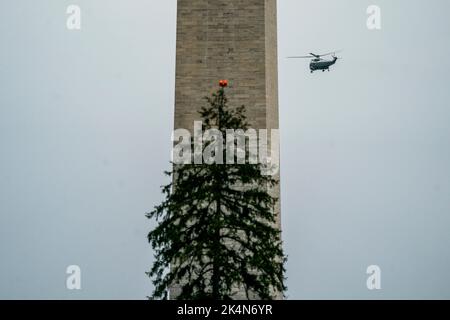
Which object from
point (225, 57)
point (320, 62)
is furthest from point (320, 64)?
point (225, 57)

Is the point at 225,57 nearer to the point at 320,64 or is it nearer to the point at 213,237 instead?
the point at 213,237

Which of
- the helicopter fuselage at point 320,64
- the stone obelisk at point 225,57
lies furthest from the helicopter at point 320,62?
the stone obelisk at point 225,57

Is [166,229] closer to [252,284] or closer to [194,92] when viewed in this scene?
[252,284]

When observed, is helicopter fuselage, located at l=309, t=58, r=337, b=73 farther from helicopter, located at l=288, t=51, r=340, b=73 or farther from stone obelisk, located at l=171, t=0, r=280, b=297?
stone obelisk, located at l=171, t=0, r=280, b=297

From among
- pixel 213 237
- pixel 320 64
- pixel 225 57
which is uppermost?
pixel 320 64

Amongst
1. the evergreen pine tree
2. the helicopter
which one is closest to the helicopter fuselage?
the helicopter

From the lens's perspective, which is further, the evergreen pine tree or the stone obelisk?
the stone obelisk

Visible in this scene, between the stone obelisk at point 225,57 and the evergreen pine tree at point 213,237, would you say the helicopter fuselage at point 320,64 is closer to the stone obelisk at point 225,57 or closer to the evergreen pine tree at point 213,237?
the stone obelisk at point 225,57
